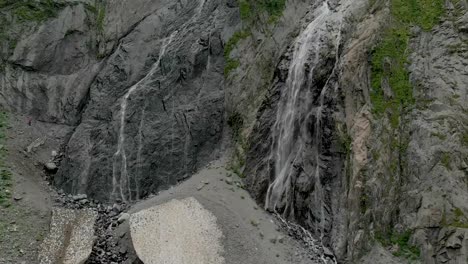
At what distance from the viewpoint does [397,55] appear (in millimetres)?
14305

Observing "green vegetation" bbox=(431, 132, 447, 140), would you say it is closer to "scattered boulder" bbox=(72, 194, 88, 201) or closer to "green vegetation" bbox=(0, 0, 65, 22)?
"scattered boulder" bbox=(72, 194, 88, 201)

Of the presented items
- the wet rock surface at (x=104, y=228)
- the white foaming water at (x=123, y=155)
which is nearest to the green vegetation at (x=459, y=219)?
the wet rock surface at (x=104, y=228)

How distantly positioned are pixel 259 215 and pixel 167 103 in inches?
249

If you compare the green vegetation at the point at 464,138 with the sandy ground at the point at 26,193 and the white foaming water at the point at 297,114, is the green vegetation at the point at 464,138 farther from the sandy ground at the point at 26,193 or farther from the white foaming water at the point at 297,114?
the sandy ground at the point at 26,193

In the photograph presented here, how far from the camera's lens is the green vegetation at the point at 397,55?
1365cm

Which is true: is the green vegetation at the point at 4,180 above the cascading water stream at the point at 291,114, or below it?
above

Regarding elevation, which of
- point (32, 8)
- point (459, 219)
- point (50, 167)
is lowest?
point (459, 219)

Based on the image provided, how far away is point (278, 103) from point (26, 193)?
9.46 metres

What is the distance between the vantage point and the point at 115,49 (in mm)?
20125

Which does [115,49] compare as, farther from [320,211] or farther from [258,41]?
[320,211]

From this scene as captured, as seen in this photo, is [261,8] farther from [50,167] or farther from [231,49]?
[50,167]

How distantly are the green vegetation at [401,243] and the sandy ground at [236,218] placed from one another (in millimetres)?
2302

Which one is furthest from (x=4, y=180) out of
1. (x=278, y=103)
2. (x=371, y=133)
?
(x=371, y=133)

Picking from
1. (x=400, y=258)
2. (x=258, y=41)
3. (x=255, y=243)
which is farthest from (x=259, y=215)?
(x=258, y=41)
